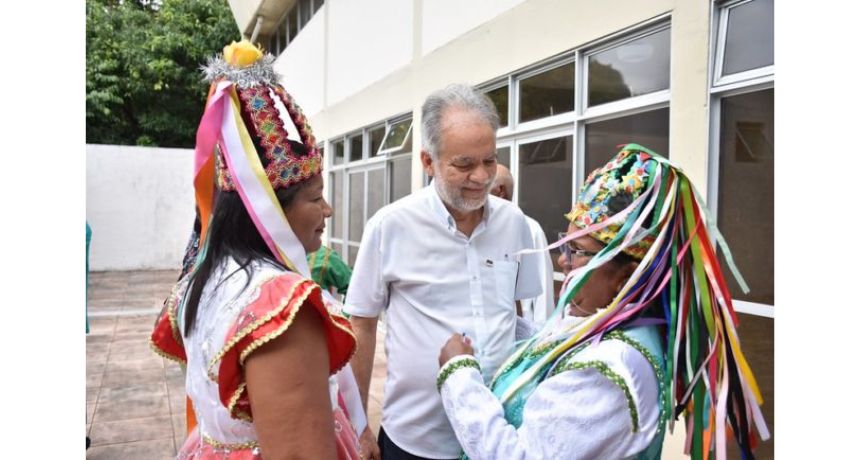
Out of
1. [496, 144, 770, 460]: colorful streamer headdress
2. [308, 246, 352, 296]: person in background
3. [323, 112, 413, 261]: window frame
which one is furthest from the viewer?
[323, 112, 413, 261]: window frame

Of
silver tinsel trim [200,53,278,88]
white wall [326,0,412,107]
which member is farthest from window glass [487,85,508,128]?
silver tinsel trim [200,53,278,88]

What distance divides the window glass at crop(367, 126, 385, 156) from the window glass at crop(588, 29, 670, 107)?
461 centimetres

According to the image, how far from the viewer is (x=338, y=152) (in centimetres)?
1072

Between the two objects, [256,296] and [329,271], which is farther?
[329,271]

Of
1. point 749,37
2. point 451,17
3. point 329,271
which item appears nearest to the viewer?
point 749,37

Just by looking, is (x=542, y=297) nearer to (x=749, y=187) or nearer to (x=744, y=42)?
(x=749, y=187)

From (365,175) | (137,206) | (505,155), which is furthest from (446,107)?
(137,206)

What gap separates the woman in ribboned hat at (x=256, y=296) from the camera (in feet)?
3.75

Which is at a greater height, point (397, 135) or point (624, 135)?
point (397, 135)

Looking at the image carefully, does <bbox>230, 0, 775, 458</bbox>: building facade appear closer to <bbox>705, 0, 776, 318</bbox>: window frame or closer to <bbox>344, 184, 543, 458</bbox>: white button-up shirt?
<bbox>705, 0, 776, 318</bbox>: window frame

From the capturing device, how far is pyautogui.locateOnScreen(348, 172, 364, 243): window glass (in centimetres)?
964

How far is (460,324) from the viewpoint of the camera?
2195mm

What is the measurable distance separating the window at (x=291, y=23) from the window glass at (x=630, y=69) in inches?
308

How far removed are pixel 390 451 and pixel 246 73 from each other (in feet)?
4.90
